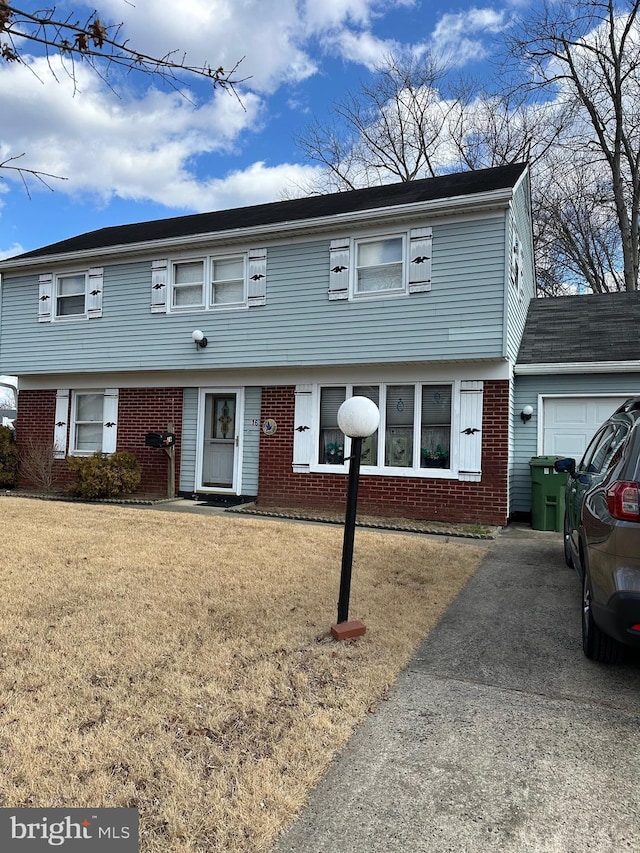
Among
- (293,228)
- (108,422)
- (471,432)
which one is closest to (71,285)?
(108,422)

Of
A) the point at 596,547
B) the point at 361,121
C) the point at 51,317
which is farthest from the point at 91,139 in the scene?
the point at 361,121

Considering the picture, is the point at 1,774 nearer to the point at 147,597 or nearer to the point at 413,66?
Answer: the point at 147,597

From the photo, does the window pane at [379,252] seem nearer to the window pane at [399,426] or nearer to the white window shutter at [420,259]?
the white window shutter at [420,259]

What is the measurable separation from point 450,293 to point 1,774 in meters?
8.24

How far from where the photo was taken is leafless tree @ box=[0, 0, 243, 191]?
219 cm

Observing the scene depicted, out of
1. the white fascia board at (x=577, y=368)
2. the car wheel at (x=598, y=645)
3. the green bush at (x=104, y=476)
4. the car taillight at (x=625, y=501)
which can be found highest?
the white fascia board at (x=577, y=368)

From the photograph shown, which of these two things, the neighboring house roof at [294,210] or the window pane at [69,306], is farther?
the window pane at [69,306]

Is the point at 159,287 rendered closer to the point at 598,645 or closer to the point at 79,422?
the point at 79,422

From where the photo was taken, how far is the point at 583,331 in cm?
1038

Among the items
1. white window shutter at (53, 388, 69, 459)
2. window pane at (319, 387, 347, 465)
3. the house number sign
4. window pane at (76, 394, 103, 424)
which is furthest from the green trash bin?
white window shutter at (53, 388, 69, 459)

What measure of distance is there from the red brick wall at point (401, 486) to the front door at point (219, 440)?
32.4 inches

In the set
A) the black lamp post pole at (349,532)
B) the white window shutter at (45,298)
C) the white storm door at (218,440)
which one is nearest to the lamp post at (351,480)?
the black lamp post pole at (349,532)

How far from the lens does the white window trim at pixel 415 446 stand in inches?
359

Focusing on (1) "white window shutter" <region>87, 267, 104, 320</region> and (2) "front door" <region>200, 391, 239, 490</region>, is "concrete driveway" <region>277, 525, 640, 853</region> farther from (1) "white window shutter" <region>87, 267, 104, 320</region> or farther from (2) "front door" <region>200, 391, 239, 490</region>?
(1) "white window shutter" <region>87, 267, 104, 320</region>
